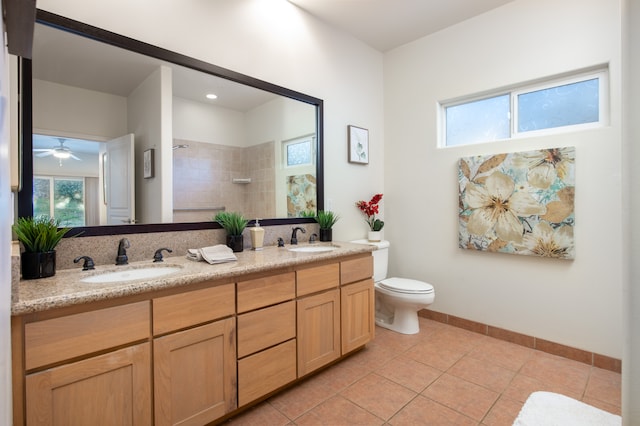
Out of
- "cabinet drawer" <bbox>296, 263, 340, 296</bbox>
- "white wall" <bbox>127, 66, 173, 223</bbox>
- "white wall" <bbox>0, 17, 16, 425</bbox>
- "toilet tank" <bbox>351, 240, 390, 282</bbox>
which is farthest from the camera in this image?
"toilet tank" <bbox>351, 240, 390, 282</bbox>

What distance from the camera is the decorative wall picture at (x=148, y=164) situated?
6.13ft

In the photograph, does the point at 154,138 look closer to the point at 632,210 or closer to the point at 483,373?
the point at 632,210

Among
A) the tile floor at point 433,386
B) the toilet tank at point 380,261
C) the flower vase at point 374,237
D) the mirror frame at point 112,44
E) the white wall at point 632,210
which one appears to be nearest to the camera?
the white wall at point 632,210

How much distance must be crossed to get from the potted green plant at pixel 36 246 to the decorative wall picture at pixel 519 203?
2.89 meters

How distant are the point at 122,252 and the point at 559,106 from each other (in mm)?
3189

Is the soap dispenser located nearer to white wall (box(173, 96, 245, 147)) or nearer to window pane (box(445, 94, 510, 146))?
white wall (box(173, 96, 245, 147))

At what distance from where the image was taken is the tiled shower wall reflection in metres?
2.03

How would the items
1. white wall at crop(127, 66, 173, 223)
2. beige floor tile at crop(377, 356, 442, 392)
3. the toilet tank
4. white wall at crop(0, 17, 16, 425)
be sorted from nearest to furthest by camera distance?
white wall at crop(0, 17, 16, 425) → white wall at crop(127, 66, 173, 223) → beige floor tile at crop(377, 356, 442, 392) → the toilet tank

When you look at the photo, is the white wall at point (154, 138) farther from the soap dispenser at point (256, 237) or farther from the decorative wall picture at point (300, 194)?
the decorative wall picture at point (300, 194)

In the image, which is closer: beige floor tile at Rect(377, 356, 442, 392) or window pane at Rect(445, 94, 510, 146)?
beige floor tile at Rect(377, 356, 442, 392)

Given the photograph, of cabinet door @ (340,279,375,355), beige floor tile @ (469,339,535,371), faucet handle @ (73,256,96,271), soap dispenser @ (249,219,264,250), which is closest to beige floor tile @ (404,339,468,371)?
beige floor tile @ (469,339,535,371)

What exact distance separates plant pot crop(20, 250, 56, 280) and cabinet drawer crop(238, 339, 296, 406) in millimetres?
972

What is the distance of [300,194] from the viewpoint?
8.89 feet

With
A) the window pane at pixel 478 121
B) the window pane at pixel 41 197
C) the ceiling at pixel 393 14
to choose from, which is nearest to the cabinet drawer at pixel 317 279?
the window pane at pixel 41 197
